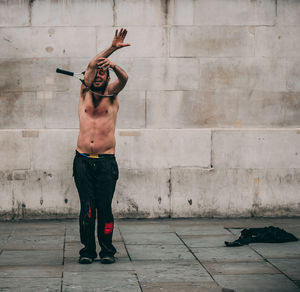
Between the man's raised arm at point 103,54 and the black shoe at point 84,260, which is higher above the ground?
the man's raised arm at point 103,54

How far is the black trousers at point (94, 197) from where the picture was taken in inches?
267

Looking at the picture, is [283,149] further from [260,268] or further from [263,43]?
[260,268]

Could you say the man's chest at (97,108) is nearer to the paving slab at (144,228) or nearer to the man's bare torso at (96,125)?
the man's bare torso at (96,125)

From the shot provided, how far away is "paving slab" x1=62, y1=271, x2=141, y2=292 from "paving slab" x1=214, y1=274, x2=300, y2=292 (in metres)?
0.86

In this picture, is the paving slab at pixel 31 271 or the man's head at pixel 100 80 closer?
the paving slab at pixel 31 271

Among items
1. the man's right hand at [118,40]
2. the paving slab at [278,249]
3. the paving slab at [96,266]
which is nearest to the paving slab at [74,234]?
the paving slab at [96,266]

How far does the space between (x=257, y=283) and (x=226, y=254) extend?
1.29 meters

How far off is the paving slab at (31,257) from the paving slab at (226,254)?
161 centimetres

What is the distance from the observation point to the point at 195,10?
31.4 feet

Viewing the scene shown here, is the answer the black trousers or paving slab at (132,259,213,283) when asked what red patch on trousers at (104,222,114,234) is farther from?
paving slab at (132,259,213,283)

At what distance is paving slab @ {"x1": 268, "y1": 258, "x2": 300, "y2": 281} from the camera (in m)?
6.11

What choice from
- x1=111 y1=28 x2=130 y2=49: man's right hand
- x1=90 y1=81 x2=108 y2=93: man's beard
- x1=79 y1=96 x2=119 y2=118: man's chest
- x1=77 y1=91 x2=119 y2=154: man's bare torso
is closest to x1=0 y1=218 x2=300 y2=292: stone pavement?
x1=77 y1=91 x2=119 y2=154: man's bare torso

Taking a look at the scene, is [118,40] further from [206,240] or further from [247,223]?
[247,223]

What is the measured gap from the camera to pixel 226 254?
7129 mm
